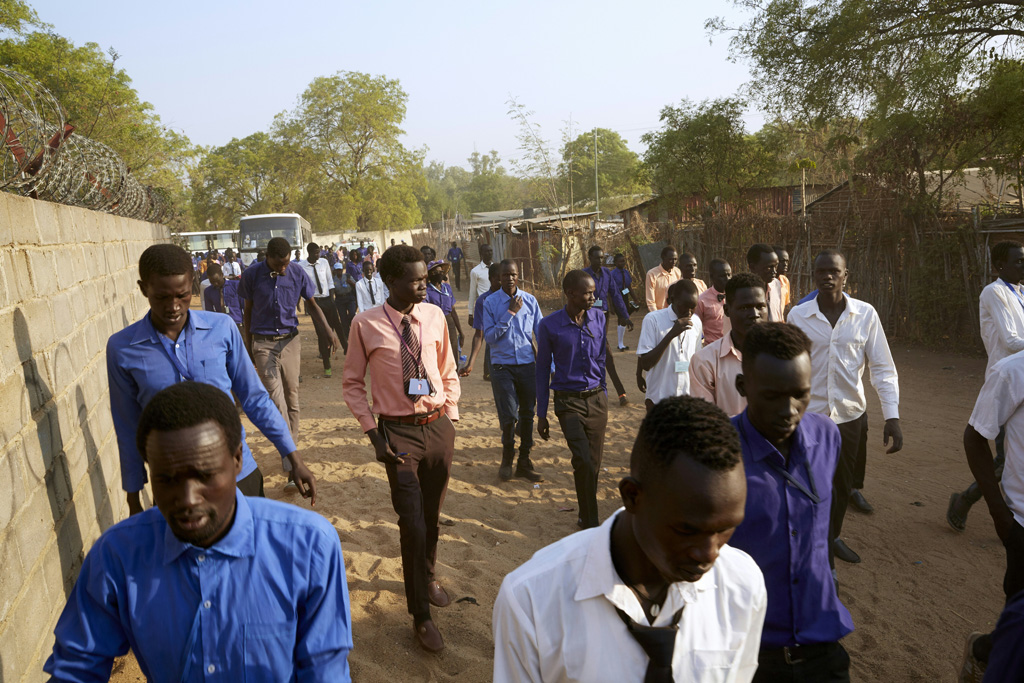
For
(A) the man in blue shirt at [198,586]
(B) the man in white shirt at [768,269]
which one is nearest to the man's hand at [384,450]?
(A) the man in blue shirt at [198,586]

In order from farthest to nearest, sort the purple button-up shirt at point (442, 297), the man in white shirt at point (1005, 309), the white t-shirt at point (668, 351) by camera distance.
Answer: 1. the purple button-up shirt at point (442, 297)
2. the white t-shirt at point (668, 351)
3. the man in white shirt at point (1005, 309)

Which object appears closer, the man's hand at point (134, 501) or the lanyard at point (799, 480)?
the lanyard at point (799, 480)

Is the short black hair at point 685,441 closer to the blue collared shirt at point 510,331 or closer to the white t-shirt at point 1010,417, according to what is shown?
the white t-shirt at point 1010,417

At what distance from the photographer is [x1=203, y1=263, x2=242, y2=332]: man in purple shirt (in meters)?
10.3

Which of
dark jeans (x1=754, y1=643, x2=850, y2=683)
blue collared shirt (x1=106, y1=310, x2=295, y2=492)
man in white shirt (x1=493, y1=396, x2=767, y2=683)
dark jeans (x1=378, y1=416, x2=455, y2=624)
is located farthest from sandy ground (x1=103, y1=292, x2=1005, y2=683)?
man in white shirt (x1=493, y1=396, x2=767, y2=683)

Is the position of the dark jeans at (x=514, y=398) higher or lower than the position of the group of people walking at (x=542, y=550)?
lower

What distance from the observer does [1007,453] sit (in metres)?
2.85

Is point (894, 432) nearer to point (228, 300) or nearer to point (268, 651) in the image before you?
point (268, 651)

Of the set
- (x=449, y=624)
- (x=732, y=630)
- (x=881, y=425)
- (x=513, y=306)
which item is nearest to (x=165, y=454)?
(x=732, y=630)

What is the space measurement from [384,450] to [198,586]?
206 cm

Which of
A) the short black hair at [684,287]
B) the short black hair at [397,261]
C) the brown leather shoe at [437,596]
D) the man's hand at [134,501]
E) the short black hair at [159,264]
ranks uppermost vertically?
the short black hair at [159,264]

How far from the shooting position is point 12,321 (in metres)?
3.04

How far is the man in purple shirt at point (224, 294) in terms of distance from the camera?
10.3 meters

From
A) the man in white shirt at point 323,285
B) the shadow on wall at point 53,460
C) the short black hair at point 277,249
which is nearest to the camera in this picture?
the shadow on wall at point 53,460
